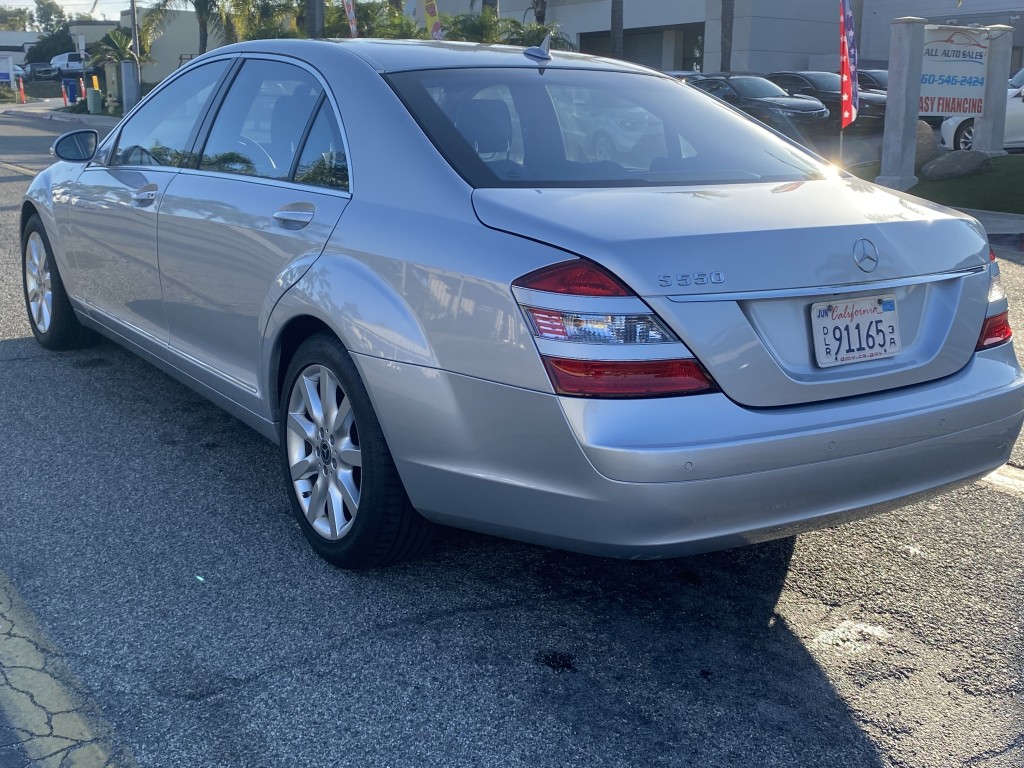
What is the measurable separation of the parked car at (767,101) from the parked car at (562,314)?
47.0 feet

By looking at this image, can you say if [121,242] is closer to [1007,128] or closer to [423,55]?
[423,55]

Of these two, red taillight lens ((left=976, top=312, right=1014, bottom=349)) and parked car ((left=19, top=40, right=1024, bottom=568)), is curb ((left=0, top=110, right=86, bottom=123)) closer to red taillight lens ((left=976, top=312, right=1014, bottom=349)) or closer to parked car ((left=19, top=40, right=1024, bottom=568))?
parked car ((left=19, top=40, right=1024, bottom=568))

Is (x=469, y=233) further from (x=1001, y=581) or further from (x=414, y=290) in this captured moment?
(x=1001, y=581)

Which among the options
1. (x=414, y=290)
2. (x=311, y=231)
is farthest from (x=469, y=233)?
(x=311, y=231)

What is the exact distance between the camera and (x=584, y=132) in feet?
12.4

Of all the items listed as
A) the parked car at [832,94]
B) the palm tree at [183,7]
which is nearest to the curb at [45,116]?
the palm tree at [183,7]

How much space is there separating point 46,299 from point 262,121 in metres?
Answer: 2.60

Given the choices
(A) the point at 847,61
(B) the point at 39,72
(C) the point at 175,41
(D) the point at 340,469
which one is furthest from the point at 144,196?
(B) the point at 39,72

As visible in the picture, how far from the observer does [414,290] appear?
124 inches

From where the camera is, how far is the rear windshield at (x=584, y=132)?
3.43 meters

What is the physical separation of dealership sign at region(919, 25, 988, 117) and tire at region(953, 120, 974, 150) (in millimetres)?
1182

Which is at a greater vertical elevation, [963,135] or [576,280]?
[576,280]

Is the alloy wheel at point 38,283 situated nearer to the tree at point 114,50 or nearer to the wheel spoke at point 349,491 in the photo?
the wheel spoke at point 349,491

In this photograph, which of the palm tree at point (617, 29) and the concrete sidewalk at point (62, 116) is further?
the concrete sidewalk at point (62, 116)
